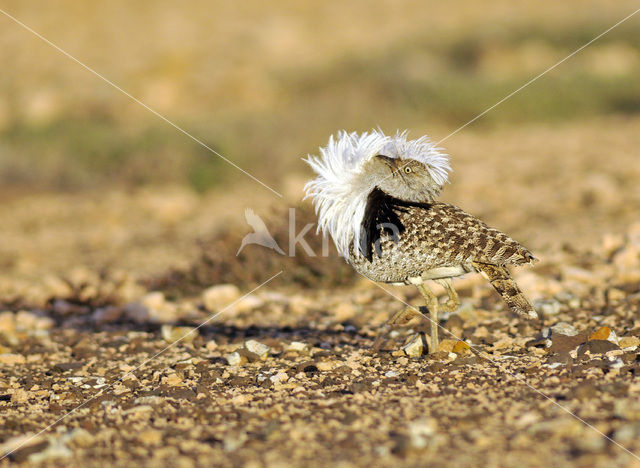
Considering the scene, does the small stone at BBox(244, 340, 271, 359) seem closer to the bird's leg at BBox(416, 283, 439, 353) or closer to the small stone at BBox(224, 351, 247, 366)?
the small stone at BBox(224, 351, 247, 366)

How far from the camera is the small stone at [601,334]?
4.75m

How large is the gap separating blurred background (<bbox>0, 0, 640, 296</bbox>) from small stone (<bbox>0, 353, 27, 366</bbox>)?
286cm

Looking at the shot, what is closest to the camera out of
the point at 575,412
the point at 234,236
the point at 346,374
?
the point at 575,412

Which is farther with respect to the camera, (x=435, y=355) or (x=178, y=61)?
(x=178, y=61)

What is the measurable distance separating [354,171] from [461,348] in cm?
143

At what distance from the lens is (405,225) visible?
450 cm

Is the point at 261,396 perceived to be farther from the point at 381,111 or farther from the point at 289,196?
the point at 381,111

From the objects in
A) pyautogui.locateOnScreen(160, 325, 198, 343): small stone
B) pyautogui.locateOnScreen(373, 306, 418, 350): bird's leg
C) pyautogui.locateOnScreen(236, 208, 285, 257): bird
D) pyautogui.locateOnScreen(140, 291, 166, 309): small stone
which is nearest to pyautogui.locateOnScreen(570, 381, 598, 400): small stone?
pyautogui.locateOnScreen(373, 306, 418, 350): bird's leg

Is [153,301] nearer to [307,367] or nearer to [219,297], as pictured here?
[219,297]

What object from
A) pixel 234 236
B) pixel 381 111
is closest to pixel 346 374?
pixel 234 236

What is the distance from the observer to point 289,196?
34.0 feet

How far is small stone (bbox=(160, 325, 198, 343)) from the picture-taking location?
5797 millimetres

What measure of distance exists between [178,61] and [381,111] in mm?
12497

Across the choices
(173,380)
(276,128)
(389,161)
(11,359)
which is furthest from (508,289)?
(276,128)
